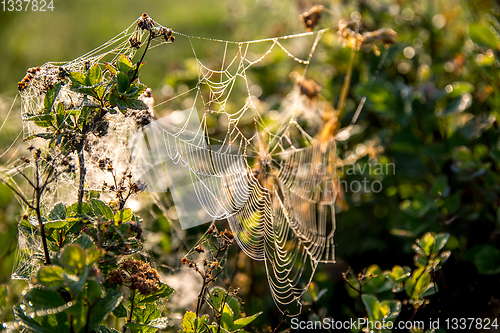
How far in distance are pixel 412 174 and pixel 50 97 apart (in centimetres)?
139

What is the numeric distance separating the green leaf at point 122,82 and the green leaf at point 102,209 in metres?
0.22

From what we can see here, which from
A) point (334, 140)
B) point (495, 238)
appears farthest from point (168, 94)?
point (495, 238)

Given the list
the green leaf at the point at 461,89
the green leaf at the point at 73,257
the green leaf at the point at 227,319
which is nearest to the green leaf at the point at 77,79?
the green leaf at the point at 73,257

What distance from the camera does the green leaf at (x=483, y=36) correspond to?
4.87 feet

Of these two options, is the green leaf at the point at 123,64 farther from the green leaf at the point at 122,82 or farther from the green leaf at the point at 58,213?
the green leaf at the point at 58,213

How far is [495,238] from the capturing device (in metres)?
1.27

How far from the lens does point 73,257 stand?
58cm

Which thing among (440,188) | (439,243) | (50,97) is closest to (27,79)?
(50,97)

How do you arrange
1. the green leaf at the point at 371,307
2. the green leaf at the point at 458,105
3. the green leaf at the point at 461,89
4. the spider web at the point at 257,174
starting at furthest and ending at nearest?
1. the green leaf at the point at 461,89
2. the green leaf at the point at 458,105
3. the spider web at the point at 257,174
4. the green leaf at the point at 371,307

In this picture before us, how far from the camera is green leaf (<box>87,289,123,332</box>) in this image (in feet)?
2.01

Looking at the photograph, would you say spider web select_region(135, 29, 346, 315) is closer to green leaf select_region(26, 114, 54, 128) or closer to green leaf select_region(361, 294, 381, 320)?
green leaf select_region(361, 294, 381, 320)

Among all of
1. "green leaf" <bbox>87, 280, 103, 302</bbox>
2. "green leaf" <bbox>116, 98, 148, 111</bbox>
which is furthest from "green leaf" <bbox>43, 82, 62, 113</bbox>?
"green leaf" <bbox>87, 280, 103, 302</bbox>

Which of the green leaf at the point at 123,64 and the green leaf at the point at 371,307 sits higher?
the green leaf at the point at 123,64

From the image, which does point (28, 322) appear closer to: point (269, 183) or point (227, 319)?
point (227, 319)
